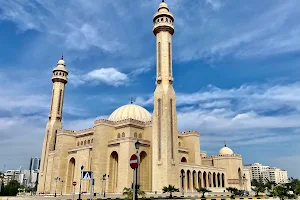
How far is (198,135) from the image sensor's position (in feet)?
173

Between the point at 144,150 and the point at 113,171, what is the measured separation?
273 inches

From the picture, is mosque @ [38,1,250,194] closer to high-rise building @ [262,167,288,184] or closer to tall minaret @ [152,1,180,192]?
tall minaret @ [152,1,180,192]

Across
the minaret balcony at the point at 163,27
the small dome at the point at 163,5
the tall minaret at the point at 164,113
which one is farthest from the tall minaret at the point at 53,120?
the small dome at the point at 163,5

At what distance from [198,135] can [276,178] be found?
12878cm

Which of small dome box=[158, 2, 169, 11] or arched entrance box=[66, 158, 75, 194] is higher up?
small dome box=[158, 2, 169, 11]

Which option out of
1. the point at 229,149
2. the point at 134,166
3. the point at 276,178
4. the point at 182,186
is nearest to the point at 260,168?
the point at 276,178

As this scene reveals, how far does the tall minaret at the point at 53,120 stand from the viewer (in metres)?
53.9

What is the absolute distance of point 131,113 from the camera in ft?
177

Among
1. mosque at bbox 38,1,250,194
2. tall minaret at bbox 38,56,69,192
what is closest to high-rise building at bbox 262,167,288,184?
mosque at bbox 38,1,250,194

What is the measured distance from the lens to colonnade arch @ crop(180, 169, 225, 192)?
43688 mm

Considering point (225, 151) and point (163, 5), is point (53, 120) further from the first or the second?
point (225, 151)

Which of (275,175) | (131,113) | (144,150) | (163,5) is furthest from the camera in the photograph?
(275,175)

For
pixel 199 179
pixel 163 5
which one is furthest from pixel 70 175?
pixel 163 5

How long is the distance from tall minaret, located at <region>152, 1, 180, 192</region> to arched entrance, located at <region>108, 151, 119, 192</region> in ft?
26.7
